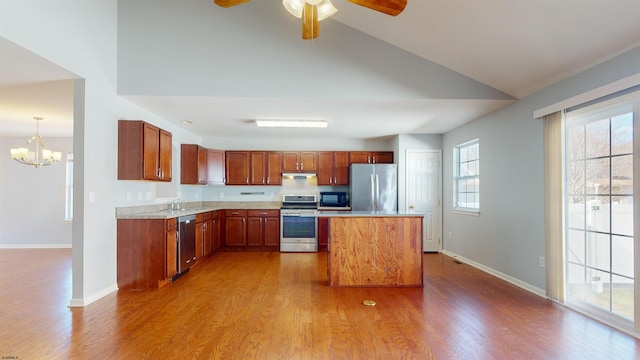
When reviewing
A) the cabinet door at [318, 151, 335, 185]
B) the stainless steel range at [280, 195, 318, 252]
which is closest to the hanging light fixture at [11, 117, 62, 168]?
the stainless steel range at [280, 195, 318, 252]

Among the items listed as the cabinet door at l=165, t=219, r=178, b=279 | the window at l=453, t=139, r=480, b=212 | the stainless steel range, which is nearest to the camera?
the cabinet door at l=165, t=219, r=178, b=279

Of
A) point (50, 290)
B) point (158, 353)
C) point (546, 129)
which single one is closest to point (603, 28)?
point (546, 129)

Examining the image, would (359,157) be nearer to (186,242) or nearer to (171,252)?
(186,242)

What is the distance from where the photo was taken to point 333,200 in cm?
648

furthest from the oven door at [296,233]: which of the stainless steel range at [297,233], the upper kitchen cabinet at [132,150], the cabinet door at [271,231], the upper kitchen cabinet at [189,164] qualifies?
the upper kitchen cabinet at [132,150]

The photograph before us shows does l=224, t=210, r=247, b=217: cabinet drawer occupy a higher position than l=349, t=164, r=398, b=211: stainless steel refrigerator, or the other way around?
l=349, t=164, r=398, b=211: stainless steel refrigerator

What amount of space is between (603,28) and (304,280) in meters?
3.81

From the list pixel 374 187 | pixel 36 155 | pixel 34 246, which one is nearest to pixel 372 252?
pixel 374 187

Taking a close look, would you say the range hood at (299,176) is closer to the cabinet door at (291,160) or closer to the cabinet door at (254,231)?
the cabinet door at (291,160)

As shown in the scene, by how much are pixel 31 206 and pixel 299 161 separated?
217 inches

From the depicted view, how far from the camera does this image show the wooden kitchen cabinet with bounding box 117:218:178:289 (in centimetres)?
373

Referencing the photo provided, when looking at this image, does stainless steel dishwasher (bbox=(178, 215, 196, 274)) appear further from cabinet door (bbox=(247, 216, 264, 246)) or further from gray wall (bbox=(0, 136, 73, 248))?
gray wall (bbox=(0, 136, 73, 248))

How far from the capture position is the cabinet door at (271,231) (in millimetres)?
6176

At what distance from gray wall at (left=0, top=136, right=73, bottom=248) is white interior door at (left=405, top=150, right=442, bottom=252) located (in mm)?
6905
